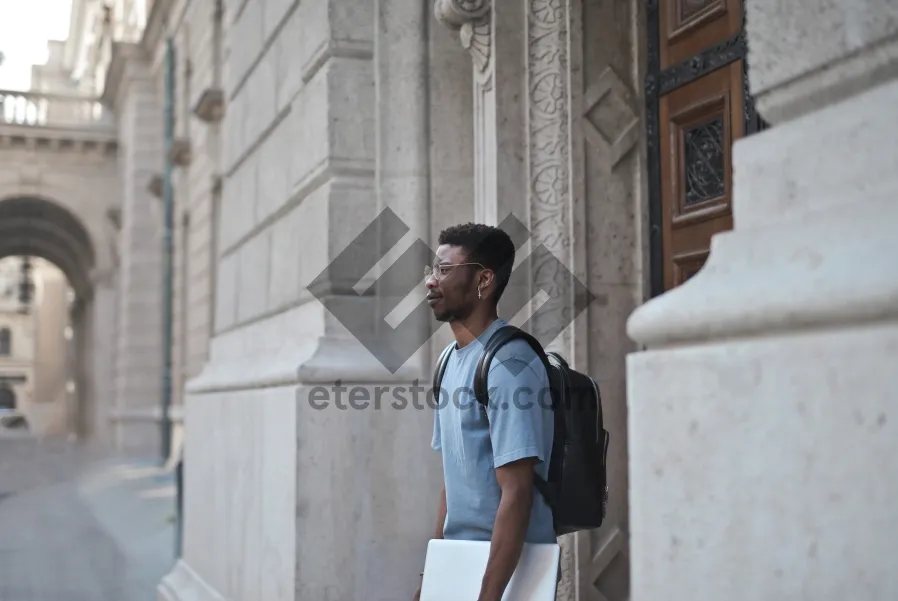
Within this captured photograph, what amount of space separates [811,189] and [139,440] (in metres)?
25.9

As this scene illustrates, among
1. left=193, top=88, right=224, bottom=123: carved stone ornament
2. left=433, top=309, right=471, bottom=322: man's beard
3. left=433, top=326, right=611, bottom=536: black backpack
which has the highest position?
left=193, top=88, right=224, bottom=123: carved stone ornament

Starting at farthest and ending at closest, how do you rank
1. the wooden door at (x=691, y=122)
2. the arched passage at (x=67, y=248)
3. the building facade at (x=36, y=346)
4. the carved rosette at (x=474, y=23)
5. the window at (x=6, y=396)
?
1. the window at (x=6, y=396)
2. the building facade at (x=36, y=346)
3. the arched passage at (x=67, y=248)
4. the carved rosette at (x=474, y=23)
5. the wooden door at (x=691, y=122)

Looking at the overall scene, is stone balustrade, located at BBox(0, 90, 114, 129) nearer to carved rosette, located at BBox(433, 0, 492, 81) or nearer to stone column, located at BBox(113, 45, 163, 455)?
stone column, located at BBox(113, 45, 163, 455)

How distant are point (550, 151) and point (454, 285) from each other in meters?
1.66

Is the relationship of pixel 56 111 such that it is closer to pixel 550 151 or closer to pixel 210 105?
pixel 210 105

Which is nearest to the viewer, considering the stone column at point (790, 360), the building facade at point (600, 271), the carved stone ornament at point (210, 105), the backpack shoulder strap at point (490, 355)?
the stone column at point (790, 360)

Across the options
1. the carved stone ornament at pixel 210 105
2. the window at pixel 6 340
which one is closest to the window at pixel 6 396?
the window at pixel 6 340

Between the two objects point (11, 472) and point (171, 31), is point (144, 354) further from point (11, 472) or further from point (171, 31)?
point (171, 31)

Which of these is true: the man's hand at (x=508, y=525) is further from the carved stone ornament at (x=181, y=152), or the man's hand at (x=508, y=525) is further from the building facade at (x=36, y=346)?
the building facade at (x=36, y=346)

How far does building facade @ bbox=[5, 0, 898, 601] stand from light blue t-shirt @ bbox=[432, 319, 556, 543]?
0.53 m

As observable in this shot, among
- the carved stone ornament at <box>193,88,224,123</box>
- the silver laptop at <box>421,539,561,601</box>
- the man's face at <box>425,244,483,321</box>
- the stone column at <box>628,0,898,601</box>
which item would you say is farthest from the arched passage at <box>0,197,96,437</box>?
the stone column at <box>628,0,898,601</box>

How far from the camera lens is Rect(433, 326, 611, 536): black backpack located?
295 cm

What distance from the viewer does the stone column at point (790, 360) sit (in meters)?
1.73

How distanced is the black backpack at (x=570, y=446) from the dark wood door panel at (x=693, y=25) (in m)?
1.68
